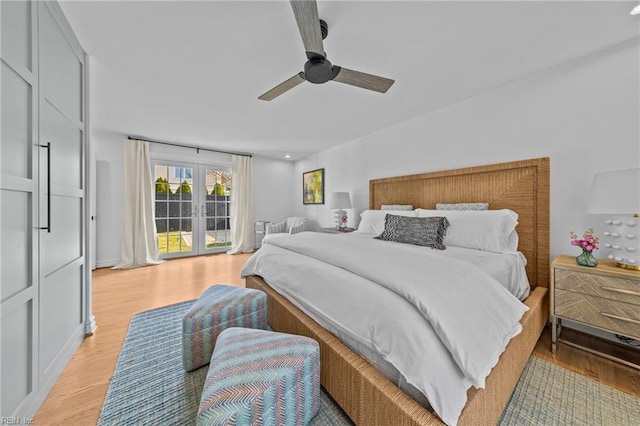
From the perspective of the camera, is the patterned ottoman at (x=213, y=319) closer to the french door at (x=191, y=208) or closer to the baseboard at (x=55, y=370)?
the baseboard at (x=55, y=370)

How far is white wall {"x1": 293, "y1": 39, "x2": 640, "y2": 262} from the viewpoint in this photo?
Result: 1.84 metres

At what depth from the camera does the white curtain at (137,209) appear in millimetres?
4129

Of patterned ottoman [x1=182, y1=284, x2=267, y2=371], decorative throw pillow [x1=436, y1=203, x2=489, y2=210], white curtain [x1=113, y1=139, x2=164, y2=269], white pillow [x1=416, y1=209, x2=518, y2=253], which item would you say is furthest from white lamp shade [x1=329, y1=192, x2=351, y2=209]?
white curtain [x1=113, y1=139, x2=164, y2=269]

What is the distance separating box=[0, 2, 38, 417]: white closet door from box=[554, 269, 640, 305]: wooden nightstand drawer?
3.29 meters

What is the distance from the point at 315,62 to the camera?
151 centimetres

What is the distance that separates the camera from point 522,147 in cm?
233

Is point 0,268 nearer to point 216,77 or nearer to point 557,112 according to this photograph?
point 216,77

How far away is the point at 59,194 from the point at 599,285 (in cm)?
369

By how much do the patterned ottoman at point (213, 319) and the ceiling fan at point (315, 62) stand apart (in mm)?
1622

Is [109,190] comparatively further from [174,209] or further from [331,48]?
[331,48]

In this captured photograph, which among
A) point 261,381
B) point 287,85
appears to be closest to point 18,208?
point 261,381

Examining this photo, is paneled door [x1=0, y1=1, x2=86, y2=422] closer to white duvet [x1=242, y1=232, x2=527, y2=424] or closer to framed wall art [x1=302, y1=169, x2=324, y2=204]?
white duvet [x1=242, y1=232, x2=527, y2=424]

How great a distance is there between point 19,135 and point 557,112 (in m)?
3.80

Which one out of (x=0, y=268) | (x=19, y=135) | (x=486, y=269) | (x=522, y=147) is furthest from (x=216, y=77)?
(x=522, y=147)
